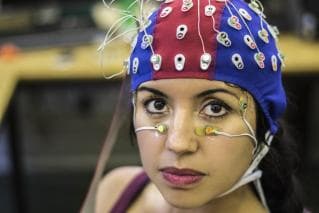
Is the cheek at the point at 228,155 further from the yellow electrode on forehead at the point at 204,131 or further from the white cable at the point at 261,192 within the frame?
the white cable at the point at 261,192

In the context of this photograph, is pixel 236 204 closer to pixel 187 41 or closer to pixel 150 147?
pixel 150 147

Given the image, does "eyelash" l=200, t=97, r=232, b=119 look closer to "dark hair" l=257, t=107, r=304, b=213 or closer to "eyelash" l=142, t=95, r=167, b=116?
"eyelash" l=142, t=95, r=167, b=116

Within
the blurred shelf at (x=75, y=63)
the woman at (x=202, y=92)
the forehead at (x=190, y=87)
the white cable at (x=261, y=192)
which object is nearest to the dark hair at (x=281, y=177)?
the white cable at (x=261, y=192)

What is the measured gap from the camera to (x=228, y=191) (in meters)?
0.95

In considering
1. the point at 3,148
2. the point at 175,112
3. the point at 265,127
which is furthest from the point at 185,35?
the point at 3,148

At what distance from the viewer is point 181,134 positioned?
854mm

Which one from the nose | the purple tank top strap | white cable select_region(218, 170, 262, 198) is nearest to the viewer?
the nose

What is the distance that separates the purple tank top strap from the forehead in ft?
1.04

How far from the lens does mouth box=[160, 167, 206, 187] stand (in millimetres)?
868

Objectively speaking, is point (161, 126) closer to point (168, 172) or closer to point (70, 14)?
point (168, 172)

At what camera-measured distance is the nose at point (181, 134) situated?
85cm

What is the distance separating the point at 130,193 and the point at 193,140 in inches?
12.9

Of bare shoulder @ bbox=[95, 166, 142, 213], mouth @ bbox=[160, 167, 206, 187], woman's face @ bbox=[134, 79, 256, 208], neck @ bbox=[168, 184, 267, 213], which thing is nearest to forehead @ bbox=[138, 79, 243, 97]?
woman's face @ bbox=[134, 79, 256, 208]

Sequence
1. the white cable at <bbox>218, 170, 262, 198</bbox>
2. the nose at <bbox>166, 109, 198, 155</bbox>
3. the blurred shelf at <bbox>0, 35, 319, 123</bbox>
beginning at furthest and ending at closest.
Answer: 1. the blurred shelf at <bbox>0, 35, 319, 123</bbox>
2. the white cable at <bbox>218, 170, 262, 198</bbox>
3. the nose at <bbox>166, 109, 198, 155</bbox>
